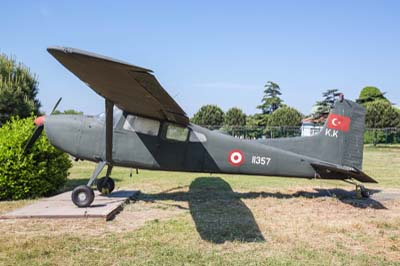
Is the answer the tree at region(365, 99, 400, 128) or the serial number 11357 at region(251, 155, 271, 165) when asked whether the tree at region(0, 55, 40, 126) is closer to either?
the serial number 11357 at region(251, 155, 271, 165)

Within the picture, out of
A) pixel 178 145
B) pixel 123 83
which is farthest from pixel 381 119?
pixel 123 83

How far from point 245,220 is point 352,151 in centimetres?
400

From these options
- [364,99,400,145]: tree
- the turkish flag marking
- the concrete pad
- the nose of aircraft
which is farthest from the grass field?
[364,99,400,145]: tree

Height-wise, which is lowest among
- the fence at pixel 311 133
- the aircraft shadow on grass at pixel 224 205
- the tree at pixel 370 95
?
the aircraft shadow on grass at pixel 224 205

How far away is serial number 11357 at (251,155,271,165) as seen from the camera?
345 inches

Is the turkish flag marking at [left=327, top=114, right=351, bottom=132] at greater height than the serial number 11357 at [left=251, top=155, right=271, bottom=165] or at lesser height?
greater

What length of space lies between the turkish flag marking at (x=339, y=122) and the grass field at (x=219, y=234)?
1.91 meters

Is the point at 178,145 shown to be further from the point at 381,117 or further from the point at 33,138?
the point at 381,117

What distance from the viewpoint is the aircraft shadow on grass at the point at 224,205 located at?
5.85m

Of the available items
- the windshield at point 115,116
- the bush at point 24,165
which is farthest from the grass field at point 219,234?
the windshield at point 115,116

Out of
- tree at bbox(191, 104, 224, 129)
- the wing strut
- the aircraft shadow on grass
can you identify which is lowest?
the aircraft shadow on grass

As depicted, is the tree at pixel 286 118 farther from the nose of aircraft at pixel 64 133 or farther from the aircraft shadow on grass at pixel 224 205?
the nose of aircraft at pixel 64 133

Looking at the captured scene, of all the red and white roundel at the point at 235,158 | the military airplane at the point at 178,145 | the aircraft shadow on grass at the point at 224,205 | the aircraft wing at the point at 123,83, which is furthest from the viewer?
the red and white roundel at the point at 235,158

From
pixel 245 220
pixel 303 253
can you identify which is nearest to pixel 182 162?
pixel 245 220
